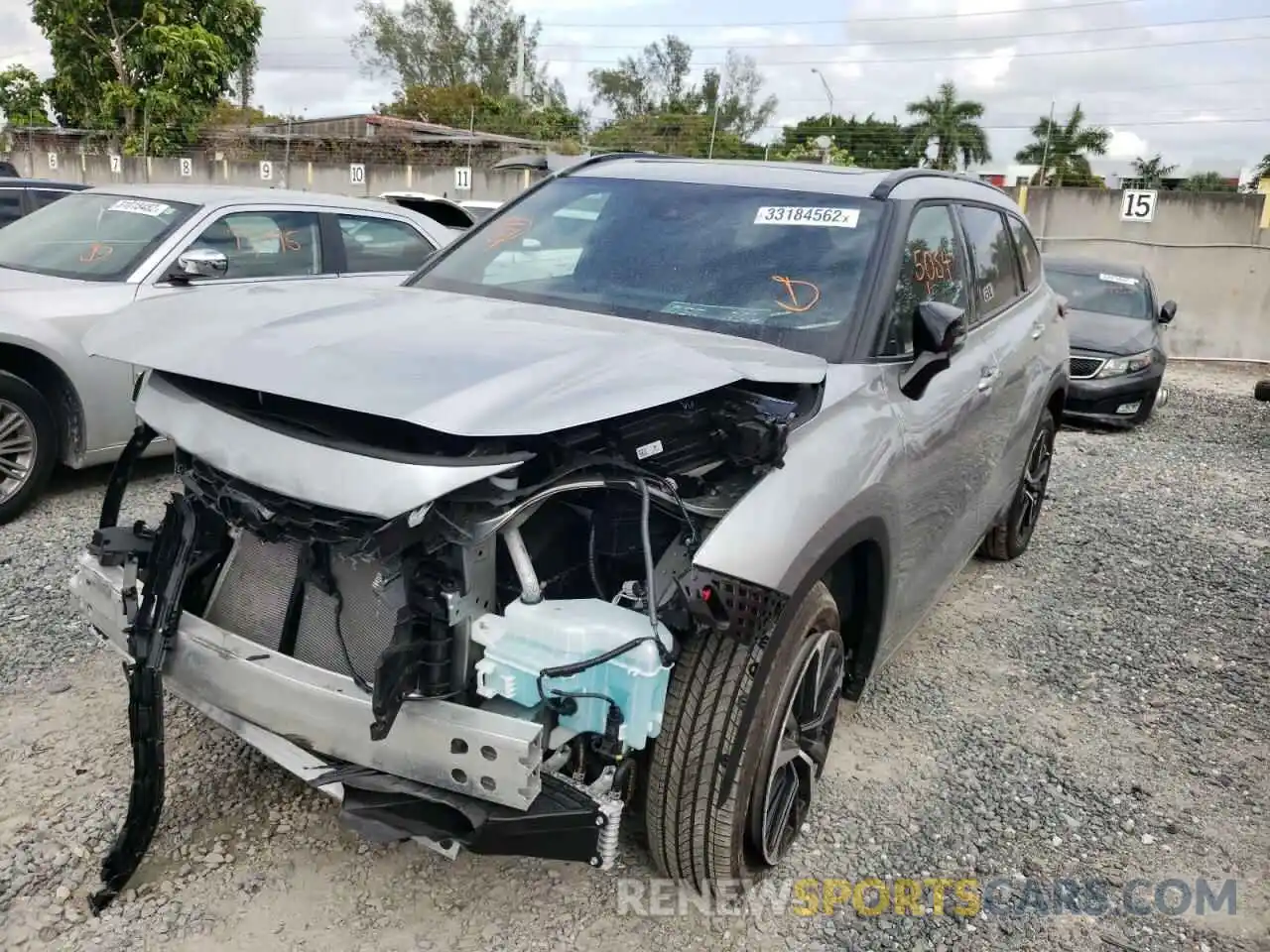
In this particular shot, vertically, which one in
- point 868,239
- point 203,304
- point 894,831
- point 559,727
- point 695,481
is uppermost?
point 868,239

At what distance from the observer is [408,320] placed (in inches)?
105

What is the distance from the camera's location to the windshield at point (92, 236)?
546 cm

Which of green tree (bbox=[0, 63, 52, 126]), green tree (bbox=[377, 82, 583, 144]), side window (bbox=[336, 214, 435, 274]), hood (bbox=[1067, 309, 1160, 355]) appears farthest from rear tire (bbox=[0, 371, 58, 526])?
green tree (bbox=[0, 63, 52, 126])

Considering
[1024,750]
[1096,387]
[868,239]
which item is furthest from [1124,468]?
[868,239]

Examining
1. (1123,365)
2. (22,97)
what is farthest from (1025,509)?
(22,97)

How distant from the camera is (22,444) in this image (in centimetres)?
495

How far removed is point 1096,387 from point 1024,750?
676cm

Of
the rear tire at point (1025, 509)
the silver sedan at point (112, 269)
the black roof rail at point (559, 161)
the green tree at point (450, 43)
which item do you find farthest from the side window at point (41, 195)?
the green tree at point (450, 43)

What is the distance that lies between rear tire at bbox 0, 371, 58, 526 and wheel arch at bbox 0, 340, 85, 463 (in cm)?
7

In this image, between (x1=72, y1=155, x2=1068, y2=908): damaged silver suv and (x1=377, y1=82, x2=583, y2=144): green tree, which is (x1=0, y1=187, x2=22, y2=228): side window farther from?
(x1=377, y1=82, x2=583, y2=144): green tree

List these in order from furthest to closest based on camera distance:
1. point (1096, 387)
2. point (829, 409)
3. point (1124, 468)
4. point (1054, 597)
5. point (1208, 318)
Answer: point (1208, 318), point (1096, 387), point (1124, 468), point (1054, 597), point (829, 409)

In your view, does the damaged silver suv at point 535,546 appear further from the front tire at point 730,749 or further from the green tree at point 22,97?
the green tree at point 22,97

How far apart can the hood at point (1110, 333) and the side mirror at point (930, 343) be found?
7.01 meters

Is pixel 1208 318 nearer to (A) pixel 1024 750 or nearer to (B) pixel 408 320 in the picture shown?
(A) pixel 1024 750
